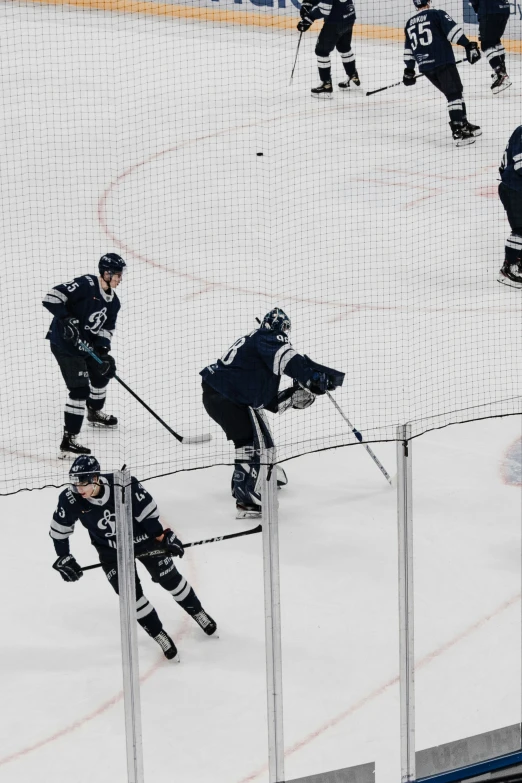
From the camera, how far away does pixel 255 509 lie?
5.41 m

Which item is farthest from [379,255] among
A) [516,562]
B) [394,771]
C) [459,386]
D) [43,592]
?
[394,771]

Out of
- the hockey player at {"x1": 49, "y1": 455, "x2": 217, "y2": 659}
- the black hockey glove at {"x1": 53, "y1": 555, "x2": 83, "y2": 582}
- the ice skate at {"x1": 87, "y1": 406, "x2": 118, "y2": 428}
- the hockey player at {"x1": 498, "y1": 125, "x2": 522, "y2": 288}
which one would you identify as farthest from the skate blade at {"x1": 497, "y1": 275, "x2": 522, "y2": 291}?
the black hockey glove at {"x1": 53, "y1": 555, "x2": 83, "y2": 582}

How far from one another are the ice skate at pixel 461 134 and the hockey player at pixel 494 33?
25.0 inches

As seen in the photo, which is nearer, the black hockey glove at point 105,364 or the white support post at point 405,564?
the white support post at point 405,564

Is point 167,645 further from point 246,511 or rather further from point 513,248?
point 513,248

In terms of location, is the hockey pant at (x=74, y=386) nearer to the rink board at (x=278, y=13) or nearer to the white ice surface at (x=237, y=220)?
the white ice surface at (x=237, y=220)

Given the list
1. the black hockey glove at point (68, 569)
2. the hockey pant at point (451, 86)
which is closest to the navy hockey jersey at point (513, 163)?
the hockey pant at point (451, 86)

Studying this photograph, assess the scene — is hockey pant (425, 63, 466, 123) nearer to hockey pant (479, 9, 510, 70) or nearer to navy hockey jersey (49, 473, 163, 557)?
hockey pant (479, 9, 510, 70)

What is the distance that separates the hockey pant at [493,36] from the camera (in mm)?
9914

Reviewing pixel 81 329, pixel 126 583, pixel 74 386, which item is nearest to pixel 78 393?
pixel 74 386

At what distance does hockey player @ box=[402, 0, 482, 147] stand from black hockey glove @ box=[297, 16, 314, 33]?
91 cm

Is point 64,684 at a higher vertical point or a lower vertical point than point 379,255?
lower

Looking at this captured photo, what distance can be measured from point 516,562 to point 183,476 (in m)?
1.42

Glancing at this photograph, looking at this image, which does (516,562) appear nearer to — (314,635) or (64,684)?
(314,635)
